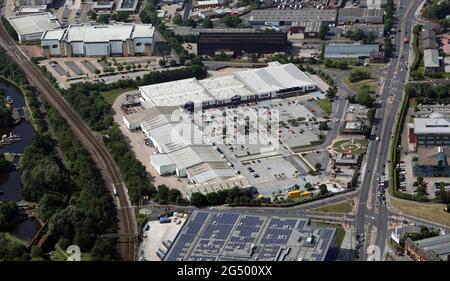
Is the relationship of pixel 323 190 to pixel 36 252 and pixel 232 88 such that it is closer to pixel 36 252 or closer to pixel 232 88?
pixel 36 252

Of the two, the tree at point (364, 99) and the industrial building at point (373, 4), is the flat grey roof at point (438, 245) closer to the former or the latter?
the tree at point (364, 99)

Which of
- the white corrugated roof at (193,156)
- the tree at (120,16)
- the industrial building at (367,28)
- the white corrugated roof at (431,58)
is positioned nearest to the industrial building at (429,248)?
the white corrugated roof at (193,156)

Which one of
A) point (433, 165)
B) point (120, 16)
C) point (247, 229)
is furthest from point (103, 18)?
point (247, 229)

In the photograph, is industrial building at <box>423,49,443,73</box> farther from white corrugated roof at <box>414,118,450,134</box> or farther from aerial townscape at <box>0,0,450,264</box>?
white corrugated roof at <box>414,118,450,134</box>

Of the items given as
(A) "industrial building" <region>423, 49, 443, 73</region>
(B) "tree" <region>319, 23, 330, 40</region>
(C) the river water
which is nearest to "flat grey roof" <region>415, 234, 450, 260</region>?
(C) the river water

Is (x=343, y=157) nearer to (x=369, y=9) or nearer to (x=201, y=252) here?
(x=201, y=252)
